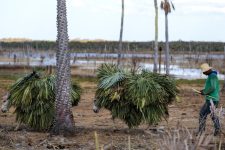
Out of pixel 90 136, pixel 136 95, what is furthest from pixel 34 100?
pixel 136 95

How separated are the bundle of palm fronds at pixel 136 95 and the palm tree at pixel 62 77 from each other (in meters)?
0.89

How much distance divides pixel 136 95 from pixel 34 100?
248 centimetres

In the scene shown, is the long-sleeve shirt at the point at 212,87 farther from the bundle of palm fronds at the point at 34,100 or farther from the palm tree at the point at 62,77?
the bundle of palm fronds at the point at 34,100

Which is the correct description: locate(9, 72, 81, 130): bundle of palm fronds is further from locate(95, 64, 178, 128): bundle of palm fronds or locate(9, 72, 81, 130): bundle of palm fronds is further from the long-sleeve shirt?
the long-sleeve shirt

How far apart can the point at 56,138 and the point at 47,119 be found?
37.7 inches

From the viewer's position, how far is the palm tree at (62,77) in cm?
1280

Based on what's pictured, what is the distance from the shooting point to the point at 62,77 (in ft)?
42.0

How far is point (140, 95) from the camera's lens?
1278 cm

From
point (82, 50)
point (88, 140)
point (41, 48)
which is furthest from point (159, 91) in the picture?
point (41, 48)

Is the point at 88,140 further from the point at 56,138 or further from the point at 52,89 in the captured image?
the point at 52,89

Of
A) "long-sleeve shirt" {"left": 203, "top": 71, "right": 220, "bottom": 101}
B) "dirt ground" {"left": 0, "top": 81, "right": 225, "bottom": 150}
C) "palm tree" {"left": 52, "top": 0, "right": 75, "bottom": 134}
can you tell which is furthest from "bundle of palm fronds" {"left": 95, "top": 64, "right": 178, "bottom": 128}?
"long-sleeve shirt" {"left": 203, "top": 71, "right": 220, "bottom": 101}

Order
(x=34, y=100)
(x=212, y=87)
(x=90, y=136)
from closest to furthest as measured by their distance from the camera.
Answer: (x=212, y=87) → (x=90, y=136) → (x=34, y=100)

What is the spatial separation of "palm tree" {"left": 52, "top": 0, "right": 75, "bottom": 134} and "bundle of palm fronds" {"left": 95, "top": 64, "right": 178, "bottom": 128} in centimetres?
89

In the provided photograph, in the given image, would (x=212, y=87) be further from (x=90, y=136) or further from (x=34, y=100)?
(x=34, y=100)
